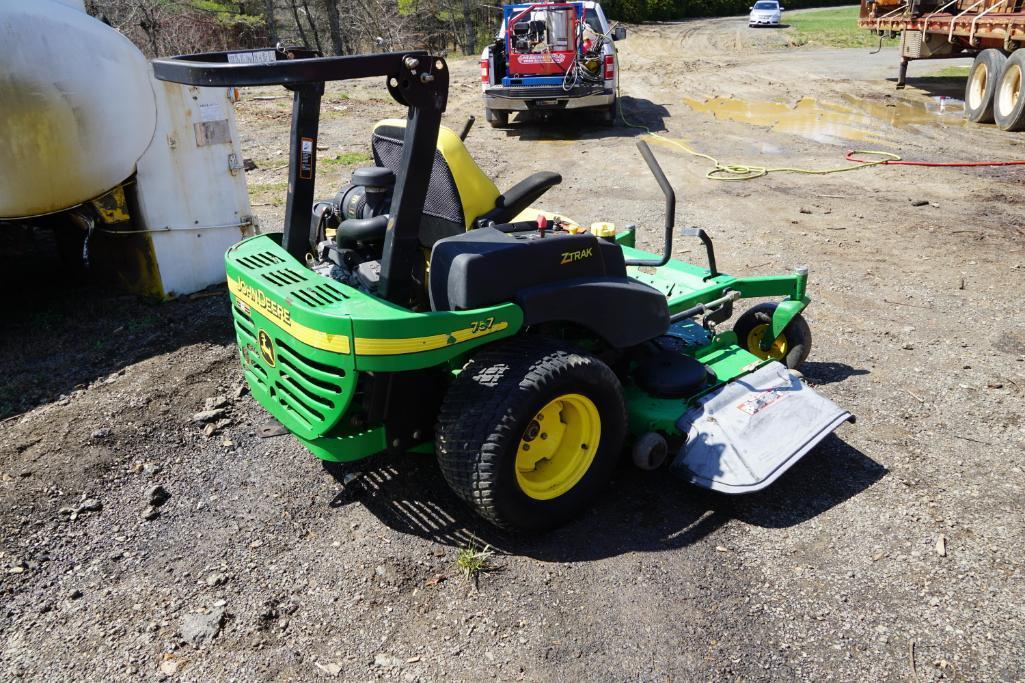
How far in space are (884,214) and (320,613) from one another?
6960mm

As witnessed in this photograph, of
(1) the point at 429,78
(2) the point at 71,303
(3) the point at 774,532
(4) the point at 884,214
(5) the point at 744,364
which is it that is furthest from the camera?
(4) the point at 884,214

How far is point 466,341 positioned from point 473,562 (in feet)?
2.93

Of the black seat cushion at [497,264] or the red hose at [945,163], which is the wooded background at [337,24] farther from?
the black seat cushion at [497,264]

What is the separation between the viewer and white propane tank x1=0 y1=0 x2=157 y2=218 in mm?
4496

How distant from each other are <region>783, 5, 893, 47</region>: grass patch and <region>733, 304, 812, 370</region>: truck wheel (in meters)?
22.7

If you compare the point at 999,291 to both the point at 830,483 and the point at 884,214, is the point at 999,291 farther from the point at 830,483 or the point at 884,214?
the point at 830,483

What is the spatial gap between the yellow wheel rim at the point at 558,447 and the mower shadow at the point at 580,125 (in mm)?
9343

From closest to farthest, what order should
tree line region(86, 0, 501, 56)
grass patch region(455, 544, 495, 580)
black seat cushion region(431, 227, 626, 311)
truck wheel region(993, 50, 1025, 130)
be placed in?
black seat cushion region(431, 227, 626, 311), grass patch region(455, 544, 495, 580), truck wheel region(993, 50, 1025, 130), tree line region(86, 0, 501, 56)

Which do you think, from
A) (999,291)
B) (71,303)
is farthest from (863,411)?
(71,303)

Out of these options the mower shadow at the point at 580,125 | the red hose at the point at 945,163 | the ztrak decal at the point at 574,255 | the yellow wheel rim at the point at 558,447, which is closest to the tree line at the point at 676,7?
the mower shadow at the point at 580,125

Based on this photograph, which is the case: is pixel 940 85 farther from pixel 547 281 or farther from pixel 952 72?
pixel 547 281

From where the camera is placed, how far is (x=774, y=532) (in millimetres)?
3334

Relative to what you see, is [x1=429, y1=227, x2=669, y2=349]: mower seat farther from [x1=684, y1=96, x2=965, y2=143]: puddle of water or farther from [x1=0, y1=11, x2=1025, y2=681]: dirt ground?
[x1=684, y1=96, x2=965, y2=143]: puddle of water

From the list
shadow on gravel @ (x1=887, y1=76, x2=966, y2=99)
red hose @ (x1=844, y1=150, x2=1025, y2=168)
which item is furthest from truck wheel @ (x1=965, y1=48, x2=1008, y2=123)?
red hose @ (x1=844, y1=150, x2=1025, y2=168)
